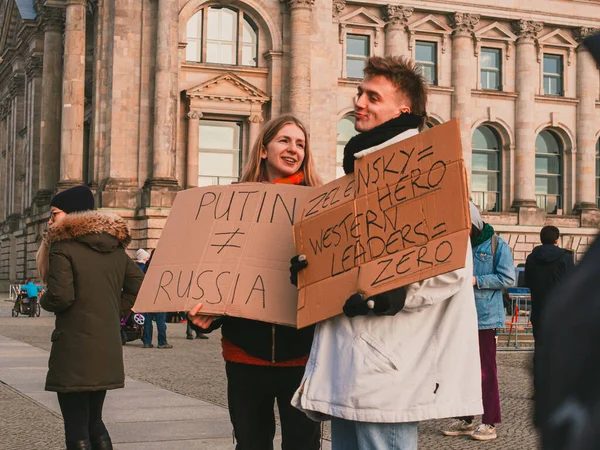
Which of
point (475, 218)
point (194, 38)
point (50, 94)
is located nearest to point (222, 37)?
point (194, 38)

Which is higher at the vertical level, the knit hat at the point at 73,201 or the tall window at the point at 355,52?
the tall window at the point at 355,52

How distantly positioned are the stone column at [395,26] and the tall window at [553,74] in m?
6.98

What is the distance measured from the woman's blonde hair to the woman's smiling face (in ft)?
0.06

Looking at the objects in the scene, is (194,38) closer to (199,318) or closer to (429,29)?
(429,29)

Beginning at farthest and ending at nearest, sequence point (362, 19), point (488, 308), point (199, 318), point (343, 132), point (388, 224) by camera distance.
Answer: point (362, 19)
point (343, 132)
point (488, 308)
point (199, 318)
point (388, 224)

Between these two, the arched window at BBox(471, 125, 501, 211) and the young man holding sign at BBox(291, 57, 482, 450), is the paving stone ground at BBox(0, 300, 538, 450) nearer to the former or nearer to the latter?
the young man holding sign at BBox(291, 57, 482, 450)

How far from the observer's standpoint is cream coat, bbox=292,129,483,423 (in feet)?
9.75

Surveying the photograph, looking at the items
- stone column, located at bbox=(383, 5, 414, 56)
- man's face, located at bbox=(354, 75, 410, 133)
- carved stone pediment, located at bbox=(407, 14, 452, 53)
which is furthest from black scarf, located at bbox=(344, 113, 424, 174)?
carved stone pediment, located at bbox=(407, 14, 452, 53)

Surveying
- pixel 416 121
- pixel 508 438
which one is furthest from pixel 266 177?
pixel 508 438

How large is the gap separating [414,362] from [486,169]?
1495 inches

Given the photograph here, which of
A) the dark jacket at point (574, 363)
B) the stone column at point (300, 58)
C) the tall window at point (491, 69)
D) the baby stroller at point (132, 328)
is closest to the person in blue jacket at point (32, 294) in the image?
the baby stroller at point (132, 328)

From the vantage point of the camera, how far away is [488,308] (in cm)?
789

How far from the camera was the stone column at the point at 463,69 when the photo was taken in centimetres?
3878

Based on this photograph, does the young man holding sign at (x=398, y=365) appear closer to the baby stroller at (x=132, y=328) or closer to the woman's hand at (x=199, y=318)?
the woman's hand at (x=199, y=318)
